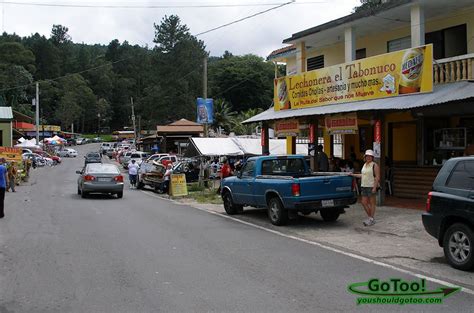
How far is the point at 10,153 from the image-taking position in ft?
97.0

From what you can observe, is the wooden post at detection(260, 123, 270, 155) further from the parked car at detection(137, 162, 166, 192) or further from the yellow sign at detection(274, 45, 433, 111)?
the parked car at detection(137, 162, 166, 192)

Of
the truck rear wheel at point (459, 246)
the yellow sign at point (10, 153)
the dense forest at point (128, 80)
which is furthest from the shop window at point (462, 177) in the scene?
the dense forest at point (128, 80)

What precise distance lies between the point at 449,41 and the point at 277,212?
9053 millimetres

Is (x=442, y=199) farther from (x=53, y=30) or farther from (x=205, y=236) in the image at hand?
(x=53, y=30)

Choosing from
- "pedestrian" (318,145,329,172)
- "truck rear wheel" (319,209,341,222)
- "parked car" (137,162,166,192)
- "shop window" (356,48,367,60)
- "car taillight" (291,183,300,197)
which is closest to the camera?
"car taillight" (291,183,300,197)

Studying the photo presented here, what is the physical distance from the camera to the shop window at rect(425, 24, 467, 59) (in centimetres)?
1638

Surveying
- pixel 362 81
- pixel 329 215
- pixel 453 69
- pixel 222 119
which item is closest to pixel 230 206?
pixel 329 215

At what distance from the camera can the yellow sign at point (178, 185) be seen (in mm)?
Answer: 22156

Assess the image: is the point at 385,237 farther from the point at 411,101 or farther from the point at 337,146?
the point at 337,146

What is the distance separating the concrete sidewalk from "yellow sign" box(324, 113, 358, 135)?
96.2 inches

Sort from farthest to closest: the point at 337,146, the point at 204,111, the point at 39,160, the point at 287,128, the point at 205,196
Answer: the point at 39,160 → the point at 204,111 → the point at 337,146 → the point at 205,196 → the point at 287,128

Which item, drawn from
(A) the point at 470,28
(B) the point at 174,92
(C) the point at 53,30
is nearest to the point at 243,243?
(A) the point at 470,28

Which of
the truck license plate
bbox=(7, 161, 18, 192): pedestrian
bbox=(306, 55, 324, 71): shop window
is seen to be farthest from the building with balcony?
bbox=(7, 161, 18, 192): pedestrian

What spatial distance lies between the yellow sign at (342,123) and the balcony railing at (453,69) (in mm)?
2632
